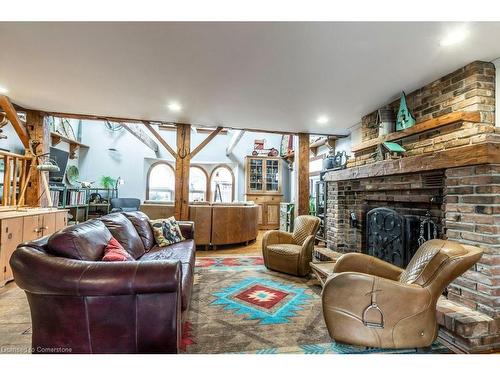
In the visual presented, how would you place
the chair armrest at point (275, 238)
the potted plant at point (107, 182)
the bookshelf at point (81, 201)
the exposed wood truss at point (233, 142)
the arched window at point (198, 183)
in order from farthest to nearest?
1. the arched window at point (198, 183)
2. the exposed wood truss at point (233, 142)
3. the potted plant at point (107, 182)
4. the bookshelf at point (81, 201)
5. the chair armrest at point (275, 238)

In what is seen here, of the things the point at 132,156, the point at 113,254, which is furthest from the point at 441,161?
the point at 132,156

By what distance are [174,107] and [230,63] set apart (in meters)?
1.55

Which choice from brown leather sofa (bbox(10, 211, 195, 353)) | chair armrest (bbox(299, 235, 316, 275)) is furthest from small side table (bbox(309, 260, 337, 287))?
brown leather sofa (bbox(10, 211, 195, 353))

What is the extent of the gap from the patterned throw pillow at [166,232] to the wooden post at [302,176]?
95.3 inches

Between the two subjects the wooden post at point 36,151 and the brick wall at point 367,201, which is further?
the wooden post at point 36,151

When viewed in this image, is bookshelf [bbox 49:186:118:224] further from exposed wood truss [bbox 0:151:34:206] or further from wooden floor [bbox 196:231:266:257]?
wooden floor [bbox 196:231:266:257]

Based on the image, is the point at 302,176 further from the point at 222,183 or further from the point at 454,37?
the point at 222,183

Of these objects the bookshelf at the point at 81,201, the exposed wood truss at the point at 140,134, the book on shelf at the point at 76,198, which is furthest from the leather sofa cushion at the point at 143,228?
the exposed wood truss at the point at 140,134

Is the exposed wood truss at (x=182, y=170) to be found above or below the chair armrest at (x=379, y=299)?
above

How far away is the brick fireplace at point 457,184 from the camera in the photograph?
173 centimetres

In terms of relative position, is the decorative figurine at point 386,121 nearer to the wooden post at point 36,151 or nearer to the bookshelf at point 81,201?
the wooden post at point 36,151
